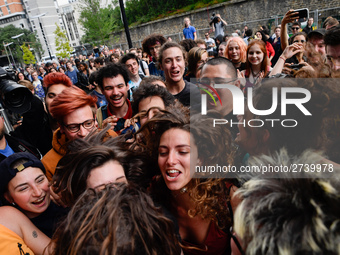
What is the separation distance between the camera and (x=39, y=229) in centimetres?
181

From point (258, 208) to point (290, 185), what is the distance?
0.15 metres

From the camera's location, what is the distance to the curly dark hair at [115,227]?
1020 millimetres

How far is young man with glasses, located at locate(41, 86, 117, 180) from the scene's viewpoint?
224cm

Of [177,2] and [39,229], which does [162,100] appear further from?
[177,2]

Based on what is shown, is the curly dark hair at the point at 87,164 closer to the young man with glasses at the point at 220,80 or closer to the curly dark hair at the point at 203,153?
the curly dark hair at the point at 203,153

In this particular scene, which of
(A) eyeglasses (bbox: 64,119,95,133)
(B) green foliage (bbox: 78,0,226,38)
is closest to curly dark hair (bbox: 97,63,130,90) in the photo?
(A) eyeglasses (bbox: 64,119,95,133)

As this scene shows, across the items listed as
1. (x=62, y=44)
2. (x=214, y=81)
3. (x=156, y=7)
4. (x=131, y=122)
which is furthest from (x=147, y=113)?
(x=62, y=44)

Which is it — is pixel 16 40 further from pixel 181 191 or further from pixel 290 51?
pixel 181 191

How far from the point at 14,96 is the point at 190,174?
2247mm

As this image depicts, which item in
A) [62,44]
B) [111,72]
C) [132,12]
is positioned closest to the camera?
[111,72]

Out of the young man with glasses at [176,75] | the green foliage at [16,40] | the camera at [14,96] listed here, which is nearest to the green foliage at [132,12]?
the young man with glasses at [176,75]

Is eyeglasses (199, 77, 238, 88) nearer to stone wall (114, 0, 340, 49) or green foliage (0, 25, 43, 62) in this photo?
stone wall (114, 0, 340, 49)

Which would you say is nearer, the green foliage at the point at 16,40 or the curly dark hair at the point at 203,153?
the curly dark hair at the point at 203,153

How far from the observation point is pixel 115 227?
1.04 metres
